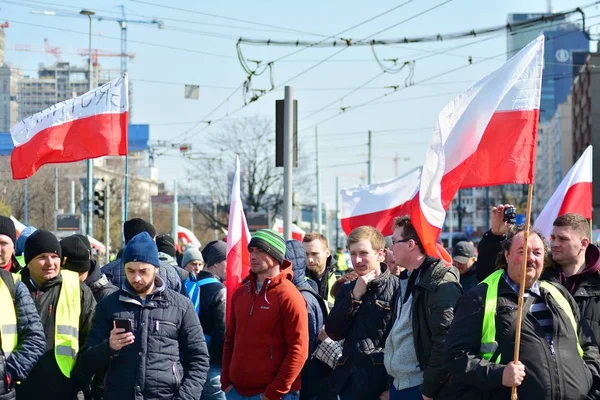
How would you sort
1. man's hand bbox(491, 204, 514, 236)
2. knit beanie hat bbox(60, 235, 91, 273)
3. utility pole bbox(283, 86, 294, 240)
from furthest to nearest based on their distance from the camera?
1. utility pole bbox(283, 86, 294, 240)
2. knit beanie hat bbox(60, 235, 91, 273)
3. man's hand bbox(491, 204, 514, 236)

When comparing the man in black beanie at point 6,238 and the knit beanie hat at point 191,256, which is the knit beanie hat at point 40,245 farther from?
the knit beanie hat at point 191,256

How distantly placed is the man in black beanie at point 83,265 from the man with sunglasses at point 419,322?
227cm

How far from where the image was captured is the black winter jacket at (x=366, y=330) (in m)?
7.18

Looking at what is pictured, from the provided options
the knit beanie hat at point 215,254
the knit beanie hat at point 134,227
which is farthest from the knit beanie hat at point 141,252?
the knit beanie hat at point 134,227

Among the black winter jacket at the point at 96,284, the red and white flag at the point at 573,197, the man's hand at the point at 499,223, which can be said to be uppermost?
the red and white flag at the point at 573,197

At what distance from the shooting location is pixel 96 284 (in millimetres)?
7867

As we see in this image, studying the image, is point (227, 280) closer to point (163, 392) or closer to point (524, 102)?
point (163, 392)

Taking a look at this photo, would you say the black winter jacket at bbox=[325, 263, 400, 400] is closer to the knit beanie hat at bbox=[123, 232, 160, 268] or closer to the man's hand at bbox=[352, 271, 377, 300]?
the man's hand at bbox=[352, 271, 377, 300]

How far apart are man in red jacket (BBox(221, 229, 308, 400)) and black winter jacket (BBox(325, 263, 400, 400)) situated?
0.38 meters

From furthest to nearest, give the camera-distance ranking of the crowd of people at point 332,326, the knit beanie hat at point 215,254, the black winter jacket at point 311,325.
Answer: the knit beanie hat at point 215,254 → the black winter jacket at point 311,325 → the crowd of people at point 332,326

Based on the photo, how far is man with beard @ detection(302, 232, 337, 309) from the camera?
10.3 m

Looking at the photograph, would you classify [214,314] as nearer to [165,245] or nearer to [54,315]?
[54,315]

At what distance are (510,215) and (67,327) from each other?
3.03 m

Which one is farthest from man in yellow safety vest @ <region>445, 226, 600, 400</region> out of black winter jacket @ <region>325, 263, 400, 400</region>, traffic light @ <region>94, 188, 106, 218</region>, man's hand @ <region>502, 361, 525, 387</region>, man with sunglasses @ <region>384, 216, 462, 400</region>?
traffic light @ <region>94, 188, 106, 218</region>
